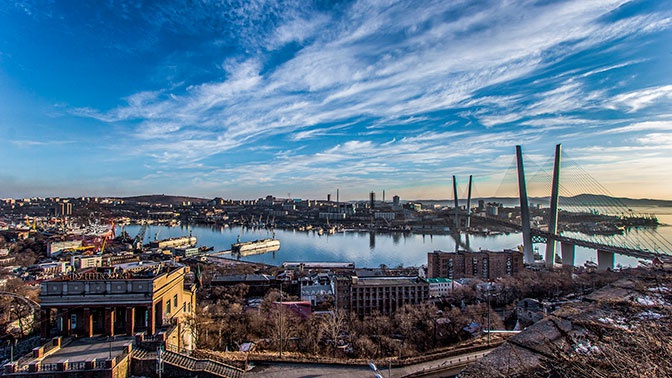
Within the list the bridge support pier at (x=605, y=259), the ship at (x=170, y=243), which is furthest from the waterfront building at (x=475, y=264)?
the ship at (x=170, y=243)

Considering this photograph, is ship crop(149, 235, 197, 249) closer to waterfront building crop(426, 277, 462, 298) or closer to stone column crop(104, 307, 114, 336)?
waterfront building crop(426, 277, 462, 298)

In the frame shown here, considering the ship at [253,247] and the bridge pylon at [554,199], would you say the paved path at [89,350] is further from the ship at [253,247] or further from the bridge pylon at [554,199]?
the ship at [253,247]

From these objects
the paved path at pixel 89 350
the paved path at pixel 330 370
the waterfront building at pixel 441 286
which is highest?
the paved path at pixel 89 350

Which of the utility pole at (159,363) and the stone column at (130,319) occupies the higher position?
the stone column at (130,319)

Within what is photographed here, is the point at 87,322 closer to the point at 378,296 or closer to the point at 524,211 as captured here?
the point at 378,296

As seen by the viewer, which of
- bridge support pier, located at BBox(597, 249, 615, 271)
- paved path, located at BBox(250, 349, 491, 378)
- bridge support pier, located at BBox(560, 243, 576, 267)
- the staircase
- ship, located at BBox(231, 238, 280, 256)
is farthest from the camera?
ship, located at BBox(231, 238, 280, 256)

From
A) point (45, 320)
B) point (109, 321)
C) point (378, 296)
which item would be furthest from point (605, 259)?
point (45, 320)

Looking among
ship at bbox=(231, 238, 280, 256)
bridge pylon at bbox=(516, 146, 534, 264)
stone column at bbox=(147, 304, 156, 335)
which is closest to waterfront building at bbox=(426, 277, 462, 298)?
bridge pylon at bbox=(516, 146, 534, 264)
